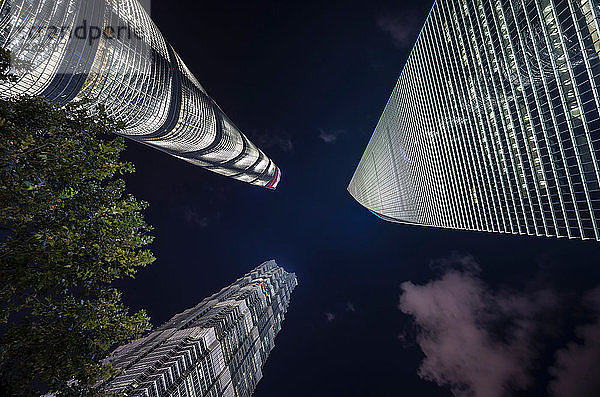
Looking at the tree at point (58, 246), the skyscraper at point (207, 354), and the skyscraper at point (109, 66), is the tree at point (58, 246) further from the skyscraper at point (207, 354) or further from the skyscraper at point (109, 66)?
the skyscraper at point (207, 354)

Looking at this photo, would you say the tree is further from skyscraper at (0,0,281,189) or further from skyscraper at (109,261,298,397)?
skyscraper at (109,261,298,397)

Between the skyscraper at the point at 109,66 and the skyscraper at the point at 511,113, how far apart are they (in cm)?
6759

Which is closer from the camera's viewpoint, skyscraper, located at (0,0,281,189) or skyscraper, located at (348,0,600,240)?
skyscraper, located at (0,0,281,189)

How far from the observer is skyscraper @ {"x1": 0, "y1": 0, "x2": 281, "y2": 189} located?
3828 centimetres

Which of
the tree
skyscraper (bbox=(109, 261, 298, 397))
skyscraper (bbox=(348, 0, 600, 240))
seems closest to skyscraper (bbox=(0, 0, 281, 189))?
the tree

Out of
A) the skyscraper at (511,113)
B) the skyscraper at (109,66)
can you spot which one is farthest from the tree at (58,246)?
the skyscraper at (511,113)

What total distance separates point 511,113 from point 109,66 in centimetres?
8929

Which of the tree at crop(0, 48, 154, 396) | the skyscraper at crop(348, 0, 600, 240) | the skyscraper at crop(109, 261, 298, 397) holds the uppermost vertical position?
the skyscraper at crop(348, 0, 600, 240)

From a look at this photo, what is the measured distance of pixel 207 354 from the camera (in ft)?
276

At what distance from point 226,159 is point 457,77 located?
10357cm

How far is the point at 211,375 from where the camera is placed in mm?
84375

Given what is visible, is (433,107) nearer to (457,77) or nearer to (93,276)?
(457,77)

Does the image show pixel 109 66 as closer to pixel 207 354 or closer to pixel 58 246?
pixel 58 246

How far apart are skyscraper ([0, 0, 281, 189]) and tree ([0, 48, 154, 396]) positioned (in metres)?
12.8
